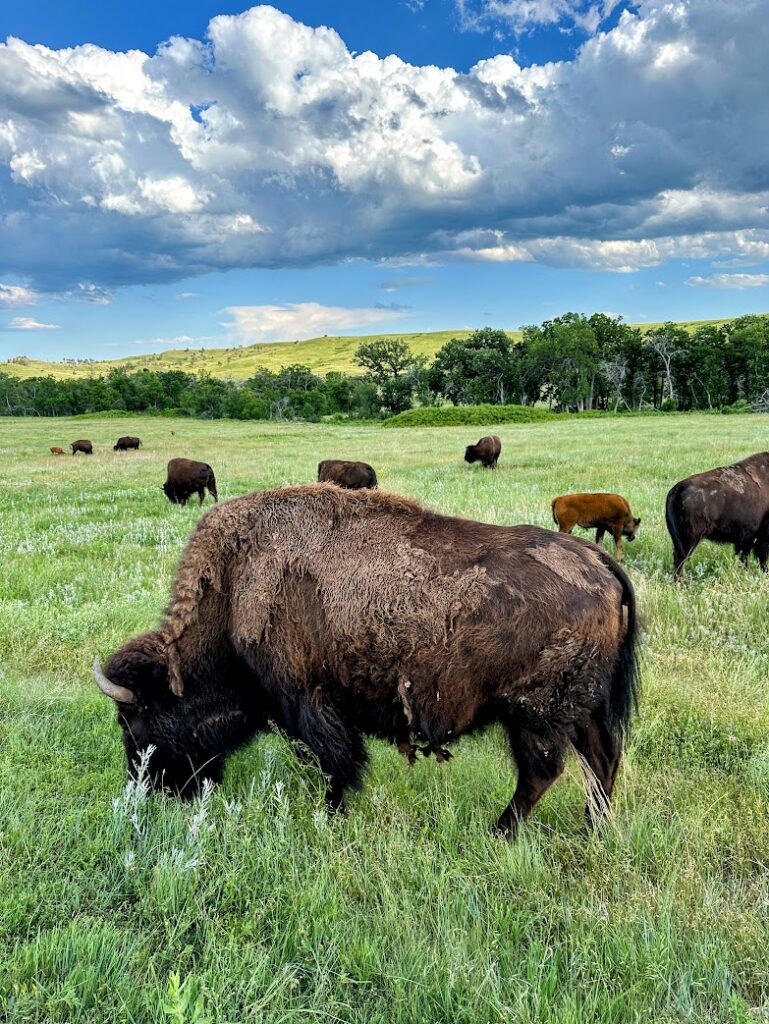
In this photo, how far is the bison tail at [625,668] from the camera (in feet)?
10.8

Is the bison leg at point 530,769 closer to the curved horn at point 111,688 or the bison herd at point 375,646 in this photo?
the bison herd at point 375,646

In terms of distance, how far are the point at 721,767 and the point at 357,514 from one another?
2.83m

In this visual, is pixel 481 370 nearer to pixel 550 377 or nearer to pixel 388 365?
pixel 550 377

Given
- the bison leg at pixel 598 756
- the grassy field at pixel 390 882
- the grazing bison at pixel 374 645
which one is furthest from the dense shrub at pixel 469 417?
the bison leg at pixel 598 756

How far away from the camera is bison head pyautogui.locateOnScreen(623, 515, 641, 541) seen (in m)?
10.3

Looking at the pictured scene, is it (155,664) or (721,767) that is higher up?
(155,664)

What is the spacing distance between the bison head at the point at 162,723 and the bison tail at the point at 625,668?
214 cm

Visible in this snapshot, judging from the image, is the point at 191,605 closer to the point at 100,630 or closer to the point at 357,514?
the point at 357,514

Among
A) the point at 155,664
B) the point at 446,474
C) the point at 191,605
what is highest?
the point at 191,605

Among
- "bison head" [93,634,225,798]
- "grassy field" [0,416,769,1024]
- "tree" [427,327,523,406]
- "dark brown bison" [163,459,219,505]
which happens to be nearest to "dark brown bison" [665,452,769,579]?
"grassy field" [0,416,769,1024]

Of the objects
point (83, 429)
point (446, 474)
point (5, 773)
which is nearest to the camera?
point (5, 773)

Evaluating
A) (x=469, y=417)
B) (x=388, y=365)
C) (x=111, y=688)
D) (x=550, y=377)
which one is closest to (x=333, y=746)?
(x=111, y=688)

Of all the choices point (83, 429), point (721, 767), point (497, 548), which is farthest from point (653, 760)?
point (83, 429)

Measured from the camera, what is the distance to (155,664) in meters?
3.46
